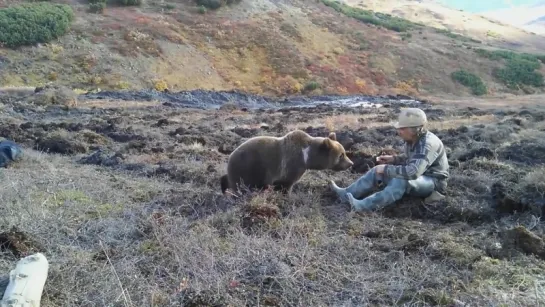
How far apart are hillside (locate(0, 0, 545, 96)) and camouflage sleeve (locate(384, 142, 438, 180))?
3225cm

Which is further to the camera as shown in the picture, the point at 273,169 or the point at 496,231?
the point at 273,169

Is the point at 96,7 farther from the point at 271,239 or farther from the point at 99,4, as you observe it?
the point at 271,239

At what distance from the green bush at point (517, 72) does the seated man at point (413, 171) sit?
49577mm

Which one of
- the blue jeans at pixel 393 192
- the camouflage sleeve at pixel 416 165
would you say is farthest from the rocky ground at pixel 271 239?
the camouflage sleeve at pixel 416 165

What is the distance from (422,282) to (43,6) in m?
46.3

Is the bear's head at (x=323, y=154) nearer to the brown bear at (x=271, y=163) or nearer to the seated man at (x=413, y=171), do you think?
the brown bear at (x=271, y=163)

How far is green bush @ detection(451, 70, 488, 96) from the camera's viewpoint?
166ft

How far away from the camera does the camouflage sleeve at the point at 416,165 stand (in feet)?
22.5

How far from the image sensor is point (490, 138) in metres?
13.8

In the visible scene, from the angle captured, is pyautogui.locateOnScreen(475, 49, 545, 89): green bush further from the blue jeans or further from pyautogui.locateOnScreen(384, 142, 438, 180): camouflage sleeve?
pyautogui.locateOnScreen(384, 142, 438, 180): camouflage sleeve

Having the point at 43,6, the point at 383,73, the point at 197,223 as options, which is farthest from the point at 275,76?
the point at 197,223

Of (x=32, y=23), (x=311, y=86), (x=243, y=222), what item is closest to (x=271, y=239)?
(x=243, y=222)

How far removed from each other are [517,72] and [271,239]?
54488mm

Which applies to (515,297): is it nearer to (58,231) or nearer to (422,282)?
(422,282)
